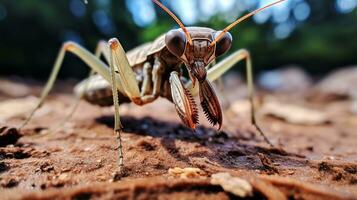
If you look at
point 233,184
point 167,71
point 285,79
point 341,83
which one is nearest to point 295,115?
point 167,71

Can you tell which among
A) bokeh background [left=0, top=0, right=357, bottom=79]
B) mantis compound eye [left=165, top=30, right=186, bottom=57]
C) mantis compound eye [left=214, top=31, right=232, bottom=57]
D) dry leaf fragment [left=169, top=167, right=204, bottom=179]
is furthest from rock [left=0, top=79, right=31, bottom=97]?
dry leaf fragment [left=169, top=167, right=204, bottom=179]

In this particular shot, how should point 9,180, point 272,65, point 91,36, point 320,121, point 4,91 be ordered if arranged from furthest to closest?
point 272,65, point 91,36, point 4,91, point 320,121, point 9,180

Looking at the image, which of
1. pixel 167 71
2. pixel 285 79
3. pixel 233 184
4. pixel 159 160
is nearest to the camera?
pixel 233 184

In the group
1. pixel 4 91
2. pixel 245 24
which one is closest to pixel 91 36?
pixel 4 91

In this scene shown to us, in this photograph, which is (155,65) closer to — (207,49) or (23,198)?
(207,49)

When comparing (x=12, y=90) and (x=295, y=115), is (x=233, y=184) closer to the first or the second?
(x=295, y=115)

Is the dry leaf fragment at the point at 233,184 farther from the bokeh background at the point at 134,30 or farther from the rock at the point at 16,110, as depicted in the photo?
the bokeh background at the point at 134,30
